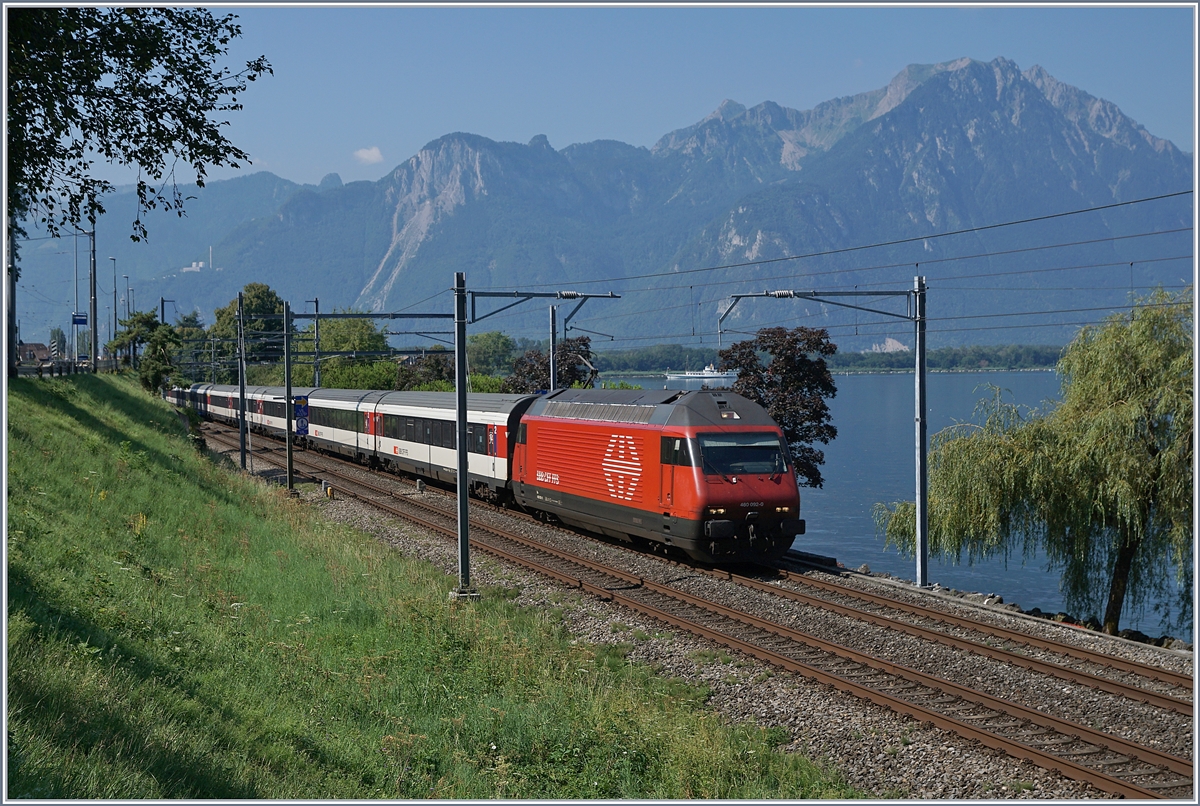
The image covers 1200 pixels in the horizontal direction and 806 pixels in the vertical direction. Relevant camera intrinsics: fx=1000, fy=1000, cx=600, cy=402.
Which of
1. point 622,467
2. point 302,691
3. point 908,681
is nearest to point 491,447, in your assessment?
point 622,467

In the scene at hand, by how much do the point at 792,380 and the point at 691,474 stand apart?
25890 millimetres

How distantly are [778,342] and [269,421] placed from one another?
3487cm

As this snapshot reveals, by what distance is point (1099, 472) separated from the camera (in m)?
23.0

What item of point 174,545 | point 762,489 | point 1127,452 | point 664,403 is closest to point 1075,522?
point 1127,452

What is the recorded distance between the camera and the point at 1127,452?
2258cm

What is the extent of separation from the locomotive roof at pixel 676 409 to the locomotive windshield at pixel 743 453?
35 cm

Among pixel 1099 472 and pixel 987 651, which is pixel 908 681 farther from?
pixel 1099 472

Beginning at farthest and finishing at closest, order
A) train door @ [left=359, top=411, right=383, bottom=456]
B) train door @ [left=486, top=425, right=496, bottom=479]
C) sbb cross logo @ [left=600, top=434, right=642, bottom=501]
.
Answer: train door @ [left=359, top=411, right=383, bottom=456], train door @ [left=486, top=425, right=496, bottom=479], sbb cross logo @ [left=600, top=434, right=642, bottom=501]

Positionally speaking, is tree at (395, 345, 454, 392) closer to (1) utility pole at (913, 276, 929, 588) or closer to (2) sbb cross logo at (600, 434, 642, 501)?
(2) sbb cross logo at (600, 434, 642, 501)

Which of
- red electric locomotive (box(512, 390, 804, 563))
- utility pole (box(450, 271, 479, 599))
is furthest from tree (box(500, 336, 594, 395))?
utility pole (box(450, 271, 479, 599))

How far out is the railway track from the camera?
10789 mm

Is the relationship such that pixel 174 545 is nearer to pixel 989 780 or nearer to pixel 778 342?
pixel 989 780

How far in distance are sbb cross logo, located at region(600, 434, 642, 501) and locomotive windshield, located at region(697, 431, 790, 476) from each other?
2.16 meters

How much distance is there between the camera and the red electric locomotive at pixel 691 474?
20891mm
